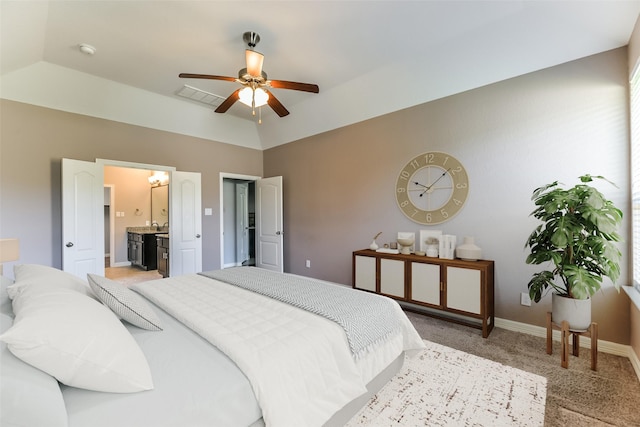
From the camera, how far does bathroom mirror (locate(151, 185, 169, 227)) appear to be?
6.55m

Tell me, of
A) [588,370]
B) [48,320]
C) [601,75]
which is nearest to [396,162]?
[601,75]

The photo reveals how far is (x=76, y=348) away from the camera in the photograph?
0.89 m

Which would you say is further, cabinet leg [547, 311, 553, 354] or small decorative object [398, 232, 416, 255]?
small decorative object [398, 232, 416, 255]

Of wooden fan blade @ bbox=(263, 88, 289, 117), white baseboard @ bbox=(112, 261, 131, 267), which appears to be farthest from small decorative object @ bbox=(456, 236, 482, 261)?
white baseboard @ bbox=(112, 261, 131, 267)

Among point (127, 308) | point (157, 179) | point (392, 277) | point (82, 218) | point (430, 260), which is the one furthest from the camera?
point (157, 179)

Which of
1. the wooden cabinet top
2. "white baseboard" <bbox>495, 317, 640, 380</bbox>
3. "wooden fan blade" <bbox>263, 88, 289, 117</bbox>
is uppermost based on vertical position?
"wooden fan blade" <bbox>263, 88, 289, 117</bbox>

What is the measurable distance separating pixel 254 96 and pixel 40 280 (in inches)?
80.7

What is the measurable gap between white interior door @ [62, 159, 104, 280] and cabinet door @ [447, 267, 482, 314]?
14.5ft

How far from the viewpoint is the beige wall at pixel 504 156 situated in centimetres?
241

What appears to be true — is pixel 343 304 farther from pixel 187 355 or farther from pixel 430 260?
pixel 430 260

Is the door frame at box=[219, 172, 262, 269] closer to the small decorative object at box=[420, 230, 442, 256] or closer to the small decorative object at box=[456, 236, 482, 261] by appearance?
the small decorative object at box=[420, 230, 442, 256]

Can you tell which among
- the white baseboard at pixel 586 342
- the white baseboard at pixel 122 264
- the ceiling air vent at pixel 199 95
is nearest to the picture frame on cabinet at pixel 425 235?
the white baseboard at pixel 586 342

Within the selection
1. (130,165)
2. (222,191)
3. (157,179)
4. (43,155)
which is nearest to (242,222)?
(222,191)

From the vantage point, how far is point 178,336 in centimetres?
133
